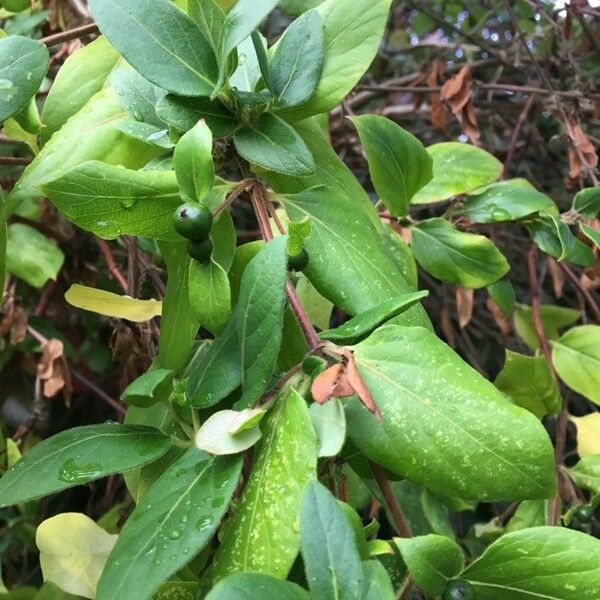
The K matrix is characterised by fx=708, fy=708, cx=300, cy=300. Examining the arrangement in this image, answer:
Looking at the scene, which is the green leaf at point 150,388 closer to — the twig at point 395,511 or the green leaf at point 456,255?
the twig at point 395,511

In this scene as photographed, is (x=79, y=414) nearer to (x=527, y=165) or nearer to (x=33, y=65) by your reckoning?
(x=33, y=65)

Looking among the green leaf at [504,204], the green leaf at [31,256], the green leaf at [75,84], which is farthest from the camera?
the green leaf at [31,256]

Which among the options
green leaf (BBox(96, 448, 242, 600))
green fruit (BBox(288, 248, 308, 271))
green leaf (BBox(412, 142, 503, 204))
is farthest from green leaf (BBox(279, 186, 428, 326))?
green leaf (BBox(412, 142, 503, 204))

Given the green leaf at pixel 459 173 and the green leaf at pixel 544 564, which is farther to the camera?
the green leaf at pixel 459 173

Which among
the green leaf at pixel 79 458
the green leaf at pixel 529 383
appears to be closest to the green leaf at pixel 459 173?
the green leaf at pixel 529 383

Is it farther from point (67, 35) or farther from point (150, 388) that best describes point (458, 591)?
point (67, 35)
